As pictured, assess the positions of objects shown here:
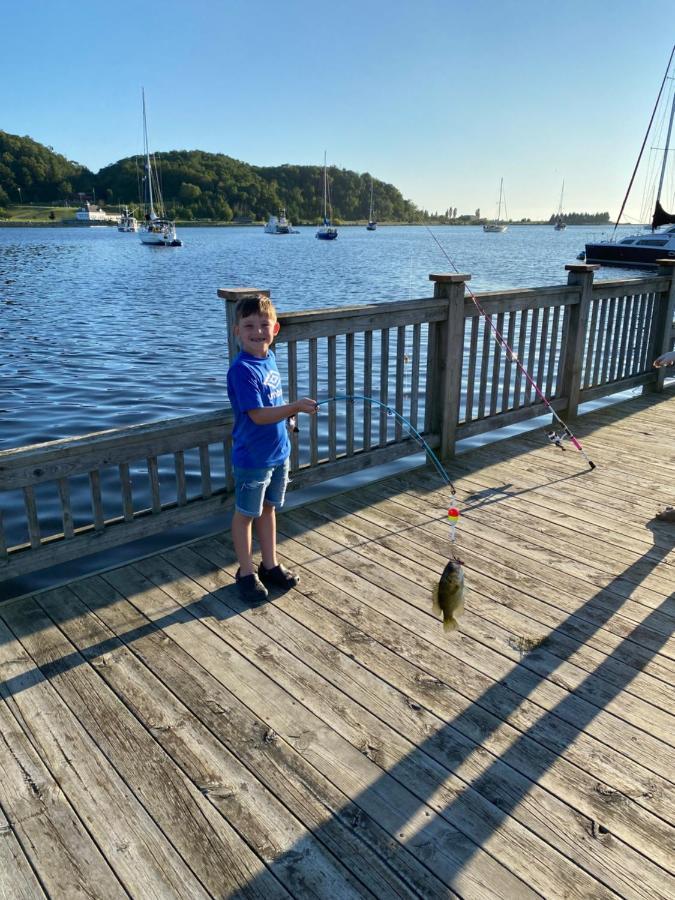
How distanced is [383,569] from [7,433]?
7.55 m

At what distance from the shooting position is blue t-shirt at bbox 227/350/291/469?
9.89ft

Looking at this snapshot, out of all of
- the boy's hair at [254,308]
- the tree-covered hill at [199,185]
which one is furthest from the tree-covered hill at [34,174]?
the boy's hair at [254,308]

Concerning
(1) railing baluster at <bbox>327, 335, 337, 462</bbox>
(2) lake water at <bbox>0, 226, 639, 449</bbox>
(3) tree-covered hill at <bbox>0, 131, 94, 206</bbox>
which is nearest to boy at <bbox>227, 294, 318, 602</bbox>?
(1) railing baluster at <bbox>327, 335, 337, 462</bbox>

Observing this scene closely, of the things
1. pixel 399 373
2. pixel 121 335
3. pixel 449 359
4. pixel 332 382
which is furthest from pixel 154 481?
pixel 121 335

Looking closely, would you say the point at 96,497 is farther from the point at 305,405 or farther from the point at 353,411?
the point at 353,411

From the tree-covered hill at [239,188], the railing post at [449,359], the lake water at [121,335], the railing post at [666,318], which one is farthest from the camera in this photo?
the tree-covered hill at [239,188]

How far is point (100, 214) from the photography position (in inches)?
5389

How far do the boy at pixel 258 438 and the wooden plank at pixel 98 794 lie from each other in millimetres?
985

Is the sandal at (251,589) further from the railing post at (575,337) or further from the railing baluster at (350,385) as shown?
the railing post at (575,337)

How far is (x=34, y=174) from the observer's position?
148 meters

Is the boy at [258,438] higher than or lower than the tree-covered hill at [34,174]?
lower

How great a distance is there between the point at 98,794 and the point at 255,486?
54.5 inches

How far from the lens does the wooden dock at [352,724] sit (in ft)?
6.42

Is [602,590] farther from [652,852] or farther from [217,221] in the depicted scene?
[217,221]
